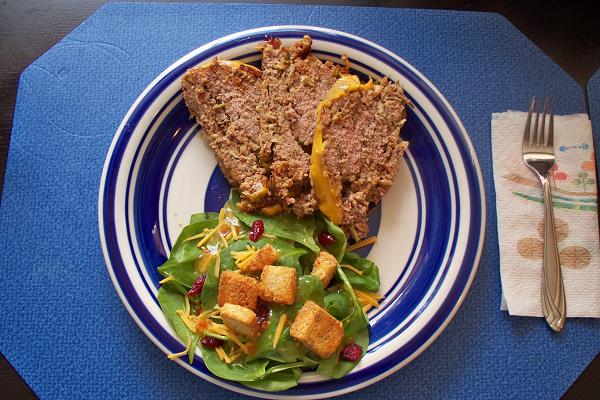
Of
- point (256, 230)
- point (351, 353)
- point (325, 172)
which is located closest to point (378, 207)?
point (325, 172)

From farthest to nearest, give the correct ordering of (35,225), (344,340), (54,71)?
(54,71) < (35,225) < (344,340)

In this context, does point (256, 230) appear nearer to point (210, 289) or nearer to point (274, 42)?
point (210, 289)

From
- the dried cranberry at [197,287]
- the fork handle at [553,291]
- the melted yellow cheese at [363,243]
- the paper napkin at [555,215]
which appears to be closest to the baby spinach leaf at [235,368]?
the dried cranberry at [197,287]

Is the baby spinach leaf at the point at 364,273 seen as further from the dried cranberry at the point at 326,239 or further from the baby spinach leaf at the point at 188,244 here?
the baby spinach leaf at the point at 188,244

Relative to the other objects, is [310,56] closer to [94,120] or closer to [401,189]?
[401,189]

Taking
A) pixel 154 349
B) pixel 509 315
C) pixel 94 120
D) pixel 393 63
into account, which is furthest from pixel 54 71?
pixel 509 315
